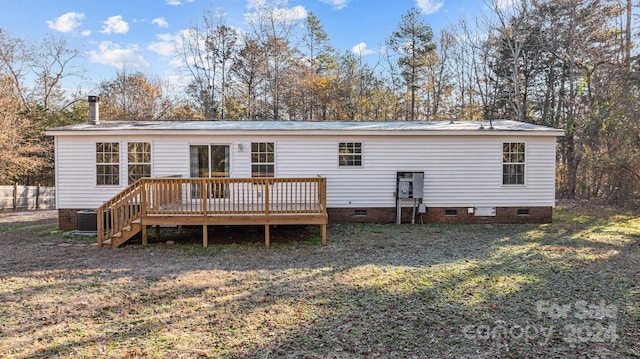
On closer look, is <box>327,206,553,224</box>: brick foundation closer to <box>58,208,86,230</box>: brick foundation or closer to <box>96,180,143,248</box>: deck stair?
<box>96,180,143,248</box>: deck stair

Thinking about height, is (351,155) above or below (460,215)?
above

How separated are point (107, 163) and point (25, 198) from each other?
10.2 meters

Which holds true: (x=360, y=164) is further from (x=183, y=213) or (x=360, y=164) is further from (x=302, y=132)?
(x=183, y=213)

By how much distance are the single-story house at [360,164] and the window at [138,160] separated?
0.03m

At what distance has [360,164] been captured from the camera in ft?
32.1

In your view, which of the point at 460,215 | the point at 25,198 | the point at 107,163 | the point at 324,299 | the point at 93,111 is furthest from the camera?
the point at 25,198

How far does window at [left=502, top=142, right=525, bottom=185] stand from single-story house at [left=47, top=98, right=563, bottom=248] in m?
0.03

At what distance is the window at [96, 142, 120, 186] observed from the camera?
30.4 feet

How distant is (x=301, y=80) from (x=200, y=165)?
1347 centimetres

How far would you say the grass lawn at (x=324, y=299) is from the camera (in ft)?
10.7

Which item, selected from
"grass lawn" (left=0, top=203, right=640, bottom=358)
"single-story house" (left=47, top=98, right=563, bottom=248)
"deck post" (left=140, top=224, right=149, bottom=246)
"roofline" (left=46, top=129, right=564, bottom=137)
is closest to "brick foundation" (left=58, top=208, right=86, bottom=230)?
"single-story house" (left=47, top=98, right=563, bottom=248)

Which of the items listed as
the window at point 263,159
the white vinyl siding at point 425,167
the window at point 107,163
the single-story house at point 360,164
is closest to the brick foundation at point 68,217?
the single-story house at point 360,164

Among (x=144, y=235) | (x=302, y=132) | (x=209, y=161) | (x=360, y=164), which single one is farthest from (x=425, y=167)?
(x=144, y=235)

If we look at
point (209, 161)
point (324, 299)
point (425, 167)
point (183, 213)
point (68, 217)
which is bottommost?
point (324, 299)
